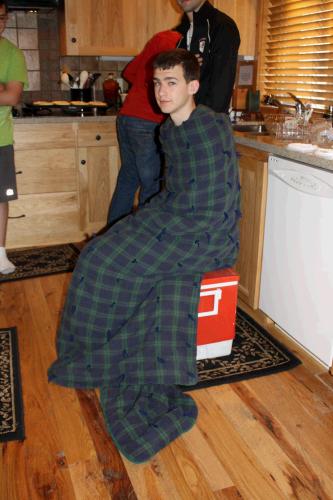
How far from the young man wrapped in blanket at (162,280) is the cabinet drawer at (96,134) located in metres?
1.42

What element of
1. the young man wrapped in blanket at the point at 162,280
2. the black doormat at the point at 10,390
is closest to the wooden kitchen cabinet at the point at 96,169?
the black doormat at the point at 10,390

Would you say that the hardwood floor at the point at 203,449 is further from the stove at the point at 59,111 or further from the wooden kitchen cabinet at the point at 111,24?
the wooden kitchen cabinet at the point at 111,24

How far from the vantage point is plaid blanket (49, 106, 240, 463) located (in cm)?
176

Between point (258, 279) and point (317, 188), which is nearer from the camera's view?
point (317, 188)

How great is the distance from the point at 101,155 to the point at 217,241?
1621 millimetres

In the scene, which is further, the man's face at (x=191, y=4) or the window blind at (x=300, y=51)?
the window blind at (x=300, y=51)

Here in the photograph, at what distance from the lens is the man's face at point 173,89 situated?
174 centimetres

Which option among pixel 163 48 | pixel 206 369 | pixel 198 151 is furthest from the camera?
pixel 163 48

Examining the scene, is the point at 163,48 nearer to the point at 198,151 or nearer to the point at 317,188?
the point at 198,151

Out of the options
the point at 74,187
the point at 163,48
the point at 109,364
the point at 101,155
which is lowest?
the point at 109,364

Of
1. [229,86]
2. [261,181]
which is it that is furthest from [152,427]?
[229,86]

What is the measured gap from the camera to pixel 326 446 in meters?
1.56

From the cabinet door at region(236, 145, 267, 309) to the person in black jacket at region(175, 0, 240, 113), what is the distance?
26cm

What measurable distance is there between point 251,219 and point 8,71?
61.0 inches
